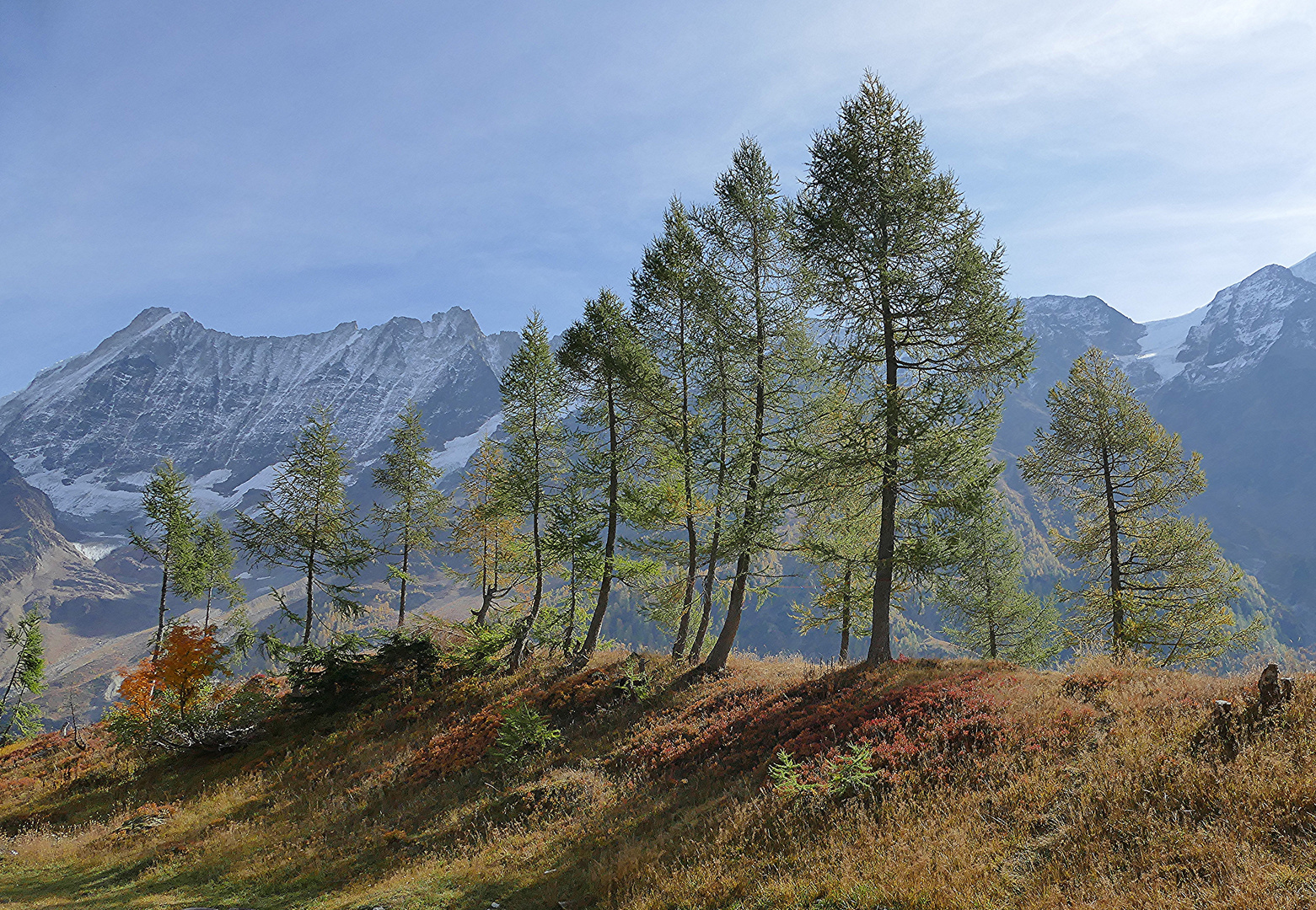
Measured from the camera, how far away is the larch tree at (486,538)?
79.0ft

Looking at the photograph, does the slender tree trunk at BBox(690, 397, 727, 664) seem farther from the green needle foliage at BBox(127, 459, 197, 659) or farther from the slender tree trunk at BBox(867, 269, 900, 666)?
the green needle foliage at BBox(127, 459, 197, 659)

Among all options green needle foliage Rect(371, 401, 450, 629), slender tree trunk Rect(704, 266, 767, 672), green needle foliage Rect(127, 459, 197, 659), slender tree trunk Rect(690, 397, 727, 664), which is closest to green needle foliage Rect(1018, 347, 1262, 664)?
slender tree trunk Rect(704, 266, 767, 672)

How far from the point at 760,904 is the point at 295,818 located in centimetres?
1284

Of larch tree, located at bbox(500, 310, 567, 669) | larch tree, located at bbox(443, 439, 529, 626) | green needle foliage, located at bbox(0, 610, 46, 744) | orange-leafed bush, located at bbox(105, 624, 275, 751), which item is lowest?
green needle foliage, located at bbox(0, 610, 46, 744)

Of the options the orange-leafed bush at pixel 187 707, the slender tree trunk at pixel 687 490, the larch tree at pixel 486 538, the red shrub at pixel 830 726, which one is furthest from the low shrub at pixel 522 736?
the orange-leafed bush at pixel 187 707

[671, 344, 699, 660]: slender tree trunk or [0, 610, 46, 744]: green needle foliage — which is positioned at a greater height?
[671, 344, 699, 660]: slender tree trunk

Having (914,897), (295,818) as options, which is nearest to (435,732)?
(295,818)

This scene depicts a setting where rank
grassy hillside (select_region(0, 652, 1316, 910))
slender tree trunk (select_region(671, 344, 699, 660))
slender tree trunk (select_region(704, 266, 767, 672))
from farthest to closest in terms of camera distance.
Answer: slender tree trunk (select_region(671, 344, 699, 660)), slender tree trunk (select_region(704, 266, 767, 672)), grassy hillside (select_region(0, 652, 1316, 910))

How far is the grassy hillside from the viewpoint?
5.55 meters

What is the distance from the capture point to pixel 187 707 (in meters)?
21.8

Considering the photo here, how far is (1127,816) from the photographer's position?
5.95 meters

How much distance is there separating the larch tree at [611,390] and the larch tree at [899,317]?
5875mm

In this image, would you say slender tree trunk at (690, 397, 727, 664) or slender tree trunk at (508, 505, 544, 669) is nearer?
slender tree trunk at (690, 397, 727, 664)

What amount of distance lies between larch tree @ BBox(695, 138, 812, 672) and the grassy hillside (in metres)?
4.77
